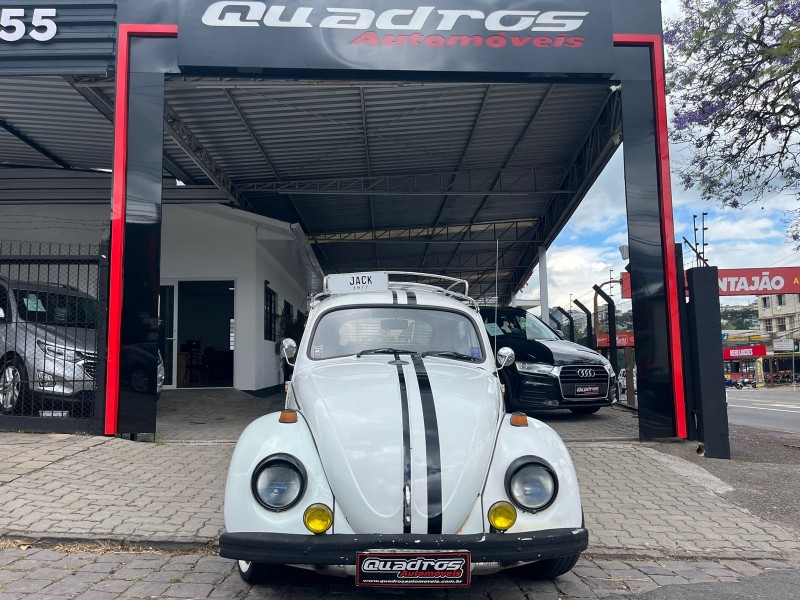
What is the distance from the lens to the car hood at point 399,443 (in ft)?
11.2

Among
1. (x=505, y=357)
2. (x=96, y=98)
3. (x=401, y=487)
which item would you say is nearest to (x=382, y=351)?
(x=505, y=357)

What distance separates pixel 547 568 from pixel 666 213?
5.81 meters

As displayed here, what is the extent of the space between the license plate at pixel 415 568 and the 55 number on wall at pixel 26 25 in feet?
28.1

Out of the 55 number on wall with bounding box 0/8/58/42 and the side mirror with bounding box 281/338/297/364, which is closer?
the side mirror with bounding box 281/338/297/364

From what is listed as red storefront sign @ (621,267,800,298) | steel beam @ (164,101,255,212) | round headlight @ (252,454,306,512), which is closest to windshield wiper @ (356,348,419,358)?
round headlight @ (252,454,306,512)

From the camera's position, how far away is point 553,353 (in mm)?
10469

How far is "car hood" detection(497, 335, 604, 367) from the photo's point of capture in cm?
1031

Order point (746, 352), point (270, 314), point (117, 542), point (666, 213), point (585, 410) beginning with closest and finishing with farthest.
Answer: point (117, 542)
point (666, 213)
point (585, 410)
point (270, 314)
point (746, 352)

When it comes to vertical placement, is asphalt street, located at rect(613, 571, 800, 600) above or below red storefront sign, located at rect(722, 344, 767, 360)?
below

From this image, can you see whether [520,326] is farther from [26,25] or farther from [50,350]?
[26,25]

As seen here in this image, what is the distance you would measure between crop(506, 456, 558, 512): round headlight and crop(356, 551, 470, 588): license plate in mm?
494

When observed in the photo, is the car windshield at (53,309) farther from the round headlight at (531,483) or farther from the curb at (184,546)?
the round headlight at (531,483)

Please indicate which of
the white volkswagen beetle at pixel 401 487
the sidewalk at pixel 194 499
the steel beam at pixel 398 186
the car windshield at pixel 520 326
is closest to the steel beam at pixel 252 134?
the steel beam at pixel 398 186

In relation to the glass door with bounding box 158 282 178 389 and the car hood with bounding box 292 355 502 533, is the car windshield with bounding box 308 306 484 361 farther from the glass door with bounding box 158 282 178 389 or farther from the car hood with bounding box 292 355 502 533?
the glass door with bounding box 158 282 178 389
